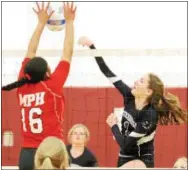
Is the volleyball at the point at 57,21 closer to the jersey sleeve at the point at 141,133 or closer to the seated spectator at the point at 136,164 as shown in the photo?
the jersey sleeve at the point at 141,133

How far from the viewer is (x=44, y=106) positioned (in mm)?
3213

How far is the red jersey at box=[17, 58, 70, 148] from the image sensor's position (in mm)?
3197

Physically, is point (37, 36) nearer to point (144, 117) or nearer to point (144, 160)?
point (144, 117)

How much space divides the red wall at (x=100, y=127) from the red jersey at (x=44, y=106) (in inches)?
73.1

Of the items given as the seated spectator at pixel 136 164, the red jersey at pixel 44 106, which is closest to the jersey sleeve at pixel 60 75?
the red jersey at pixel 44 106

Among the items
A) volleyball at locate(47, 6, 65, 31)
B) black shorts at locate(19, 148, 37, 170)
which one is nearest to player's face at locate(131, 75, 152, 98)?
volleyball at locate(47, 6, 65, 31)

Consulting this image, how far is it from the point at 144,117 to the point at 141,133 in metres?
0.12

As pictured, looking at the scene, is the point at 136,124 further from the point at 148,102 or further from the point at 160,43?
the point at 160,43

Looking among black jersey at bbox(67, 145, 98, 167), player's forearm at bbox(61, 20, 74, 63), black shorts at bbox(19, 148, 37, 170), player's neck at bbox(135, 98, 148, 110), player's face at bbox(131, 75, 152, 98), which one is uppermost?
player's forearm at bbox(61, 20, 74, 63)

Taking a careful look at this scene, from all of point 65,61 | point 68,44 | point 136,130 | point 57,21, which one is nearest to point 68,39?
point 68,44

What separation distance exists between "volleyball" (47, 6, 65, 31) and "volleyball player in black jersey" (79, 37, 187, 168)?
0.62 meters

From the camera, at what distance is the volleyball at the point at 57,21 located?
12.8ft

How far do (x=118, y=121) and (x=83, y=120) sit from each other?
1.09 metres

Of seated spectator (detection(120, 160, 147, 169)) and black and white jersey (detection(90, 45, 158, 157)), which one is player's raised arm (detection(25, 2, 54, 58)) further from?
seated spectator (detection(120, 160, 147, 169))
